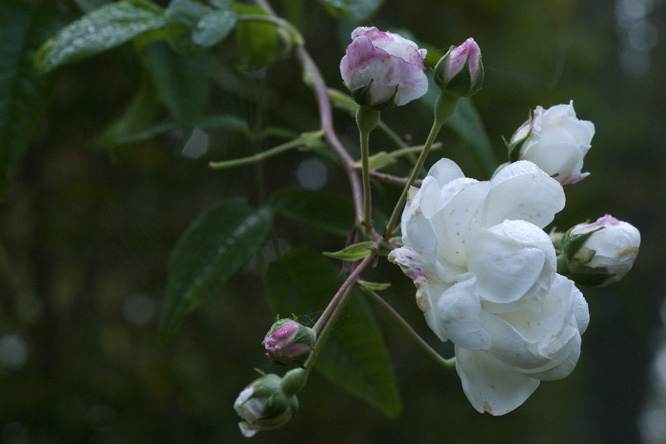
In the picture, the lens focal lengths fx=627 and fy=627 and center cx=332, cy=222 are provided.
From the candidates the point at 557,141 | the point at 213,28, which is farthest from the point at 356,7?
the point at 557,141

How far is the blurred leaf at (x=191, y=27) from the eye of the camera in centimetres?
50

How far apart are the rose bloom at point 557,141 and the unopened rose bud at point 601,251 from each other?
0.04 metres

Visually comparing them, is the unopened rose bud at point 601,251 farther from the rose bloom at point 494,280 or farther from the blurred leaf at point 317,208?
the blurred leaf at point 317,208

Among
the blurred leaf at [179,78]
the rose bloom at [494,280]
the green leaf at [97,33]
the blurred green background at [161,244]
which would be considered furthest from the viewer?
the blurred green background at [161,244]

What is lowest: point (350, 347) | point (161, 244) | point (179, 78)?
point (161, 244)

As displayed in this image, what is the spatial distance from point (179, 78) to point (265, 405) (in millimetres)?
369

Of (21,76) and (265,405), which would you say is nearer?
(265,405)

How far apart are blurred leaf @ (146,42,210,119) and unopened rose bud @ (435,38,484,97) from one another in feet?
1.06

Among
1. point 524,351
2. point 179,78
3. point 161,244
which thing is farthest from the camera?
point 161,244

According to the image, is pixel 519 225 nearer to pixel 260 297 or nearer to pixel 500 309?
pixel 500 309

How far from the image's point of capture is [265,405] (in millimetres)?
359

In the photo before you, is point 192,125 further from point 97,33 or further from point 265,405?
point 265,405

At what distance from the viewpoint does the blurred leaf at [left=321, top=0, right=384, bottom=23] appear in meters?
0.52

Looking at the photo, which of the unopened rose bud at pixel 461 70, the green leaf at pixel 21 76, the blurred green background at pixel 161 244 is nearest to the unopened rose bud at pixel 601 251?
the unopened rose bud at pixel 461 70
